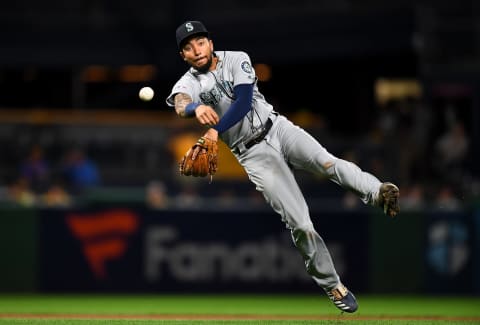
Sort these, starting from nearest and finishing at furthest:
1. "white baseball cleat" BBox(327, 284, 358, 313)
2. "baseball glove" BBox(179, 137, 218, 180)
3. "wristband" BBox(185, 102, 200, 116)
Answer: "wristband" BBox(185, 102, 200, 116) → "baseball glove" BBox(179, 137, 218, 180) → "white baseball cleat" BBox(327, 284, 358, 313)

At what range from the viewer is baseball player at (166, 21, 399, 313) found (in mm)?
7719

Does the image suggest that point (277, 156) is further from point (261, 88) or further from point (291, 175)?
point (261, 88)

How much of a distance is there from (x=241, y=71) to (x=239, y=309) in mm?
3918

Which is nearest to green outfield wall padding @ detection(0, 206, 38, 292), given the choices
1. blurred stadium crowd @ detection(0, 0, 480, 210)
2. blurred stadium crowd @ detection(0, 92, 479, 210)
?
blurred stadium crowd @ detection(0, 0, 480, 210)

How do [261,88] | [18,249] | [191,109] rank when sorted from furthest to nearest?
Answer: [261,88], [18,249], [191,109]

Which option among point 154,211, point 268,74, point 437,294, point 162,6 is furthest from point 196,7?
point 437,294

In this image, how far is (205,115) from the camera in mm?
7293

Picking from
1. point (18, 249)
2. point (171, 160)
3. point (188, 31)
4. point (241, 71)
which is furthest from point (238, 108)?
point (171, 160)

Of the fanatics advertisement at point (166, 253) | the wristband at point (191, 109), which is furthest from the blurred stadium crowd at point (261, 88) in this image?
the wristband at point (191, 109)

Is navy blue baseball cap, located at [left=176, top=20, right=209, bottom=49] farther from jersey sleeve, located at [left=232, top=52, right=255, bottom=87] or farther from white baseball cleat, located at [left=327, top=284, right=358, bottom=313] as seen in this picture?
white baseball cleat, located at [left=327, top=284, right=358, bottom=313]

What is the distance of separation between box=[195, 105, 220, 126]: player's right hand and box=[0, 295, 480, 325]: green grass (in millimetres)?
1864

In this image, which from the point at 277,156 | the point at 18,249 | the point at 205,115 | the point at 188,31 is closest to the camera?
the point at 205,115

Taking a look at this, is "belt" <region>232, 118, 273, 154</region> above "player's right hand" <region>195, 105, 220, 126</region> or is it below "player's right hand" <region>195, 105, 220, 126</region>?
below

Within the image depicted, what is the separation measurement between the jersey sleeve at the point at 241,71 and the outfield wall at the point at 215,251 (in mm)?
5158
